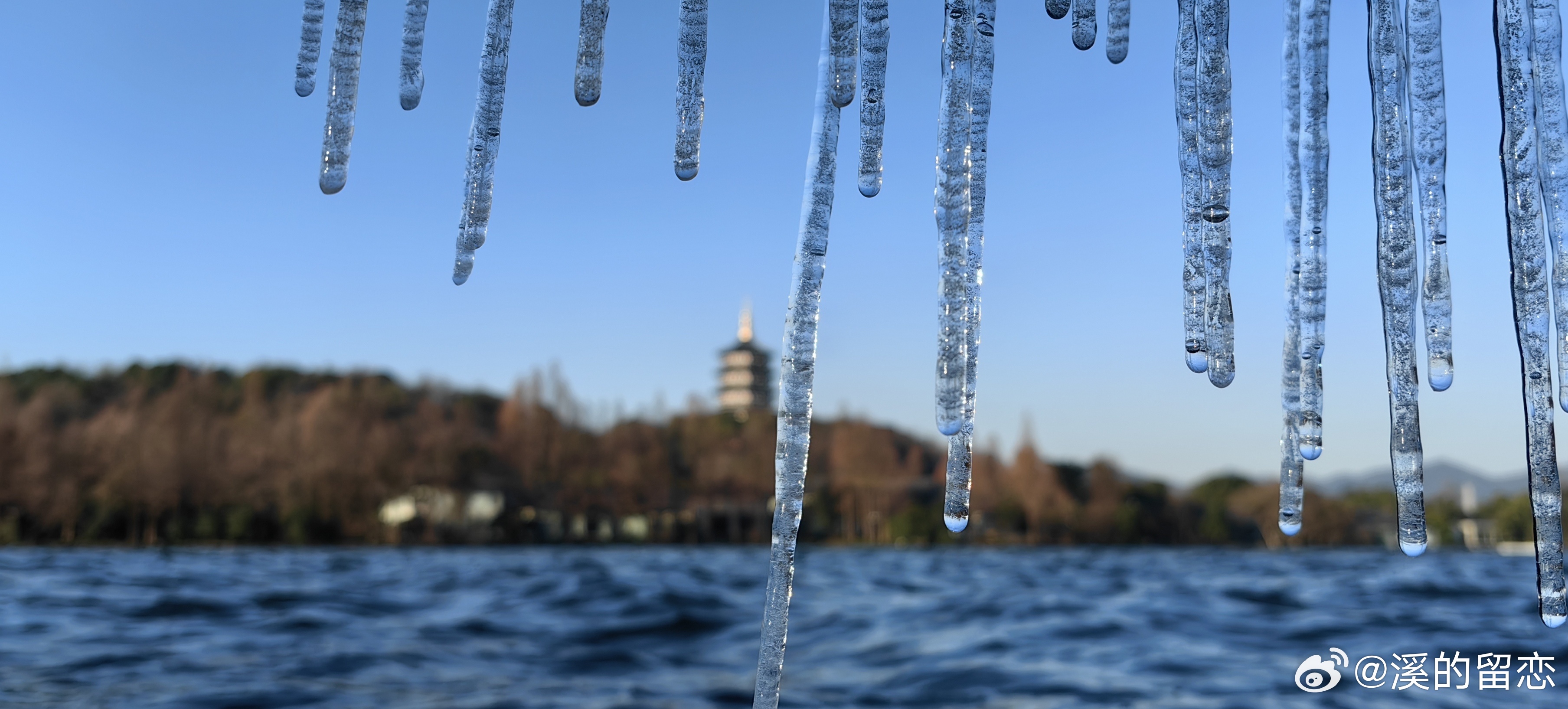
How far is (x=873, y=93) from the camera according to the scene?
2.26 metres

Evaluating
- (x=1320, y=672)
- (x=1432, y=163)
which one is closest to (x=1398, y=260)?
(x=1432, y=163)

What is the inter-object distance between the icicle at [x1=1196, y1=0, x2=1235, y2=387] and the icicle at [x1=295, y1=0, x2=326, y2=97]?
2.24m

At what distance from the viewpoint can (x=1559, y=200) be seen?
2.22m

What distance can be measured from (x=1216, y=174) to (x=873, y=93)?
34.5 inches

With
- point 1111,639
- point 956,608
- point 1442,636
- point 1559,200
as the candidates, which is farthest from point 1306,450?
point 956,608

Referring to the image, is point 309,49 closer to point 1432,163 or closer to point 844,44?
point 844,44

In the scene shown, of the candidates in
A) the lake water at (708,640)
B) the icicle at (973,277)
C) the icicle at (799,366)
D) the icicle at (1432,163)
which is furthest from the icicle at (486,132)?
the lake water at (708,640)

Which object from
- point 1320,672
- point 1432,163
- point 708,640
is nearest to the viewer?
point 1432,163

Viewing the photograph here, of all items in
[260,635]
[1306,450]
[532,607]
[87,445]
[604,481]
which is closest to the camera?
[1306,450]

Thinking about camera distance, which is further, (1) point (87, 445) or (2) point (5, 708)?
(1) point (87, 445)

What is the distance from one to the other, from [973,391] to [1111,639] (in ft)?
42.4

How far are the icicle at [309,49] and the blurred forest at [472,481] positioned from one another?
11062 cm

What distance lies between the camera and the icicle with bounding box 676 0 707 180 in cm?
236

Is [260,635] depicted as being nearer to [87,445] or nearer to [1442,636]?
[1442,636]
